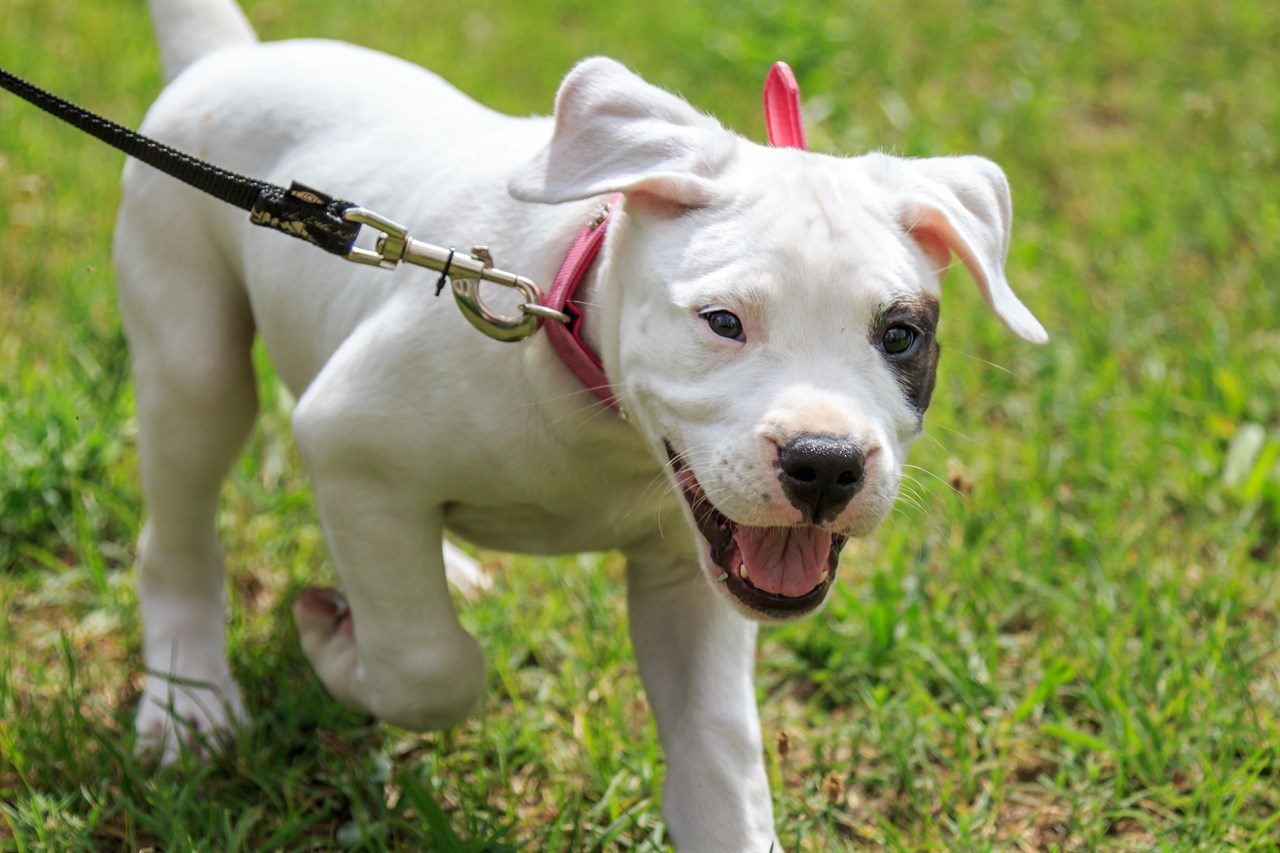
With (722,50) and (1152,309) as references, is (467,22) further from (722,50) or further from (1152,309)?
(1152,309)

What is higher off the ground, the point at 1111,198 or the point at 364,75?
the point at 364,75

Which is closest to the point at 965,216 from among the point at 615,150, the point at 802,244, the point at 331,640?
the point at 802,244

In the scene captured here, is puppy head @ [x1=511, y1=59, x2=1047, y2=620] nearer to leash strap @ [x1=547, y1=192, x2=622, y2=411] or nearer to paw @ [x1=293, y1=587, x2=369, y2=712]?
leash strap @ [x1=547, y1=192, x2=622, y2=411]

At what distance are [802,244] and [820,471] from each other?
380 millimetres

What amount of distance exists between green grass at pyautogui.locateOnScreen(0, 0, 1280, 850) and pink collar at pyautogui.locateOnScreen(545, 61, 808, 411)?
64 centimetres

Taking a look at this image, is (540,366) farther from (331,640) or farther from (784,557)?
(331,640)

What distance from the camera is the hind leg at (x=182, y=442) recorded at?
348cm

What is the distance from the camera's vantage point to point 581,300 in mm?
2859

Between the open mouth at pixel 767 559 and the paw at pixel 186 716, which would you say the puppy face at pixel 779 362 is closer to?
the open mouth at pixel 767 559

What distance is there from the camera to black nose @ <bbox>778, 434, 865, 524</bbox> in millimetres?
2311

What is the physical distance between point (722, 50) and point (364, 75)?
386 cm

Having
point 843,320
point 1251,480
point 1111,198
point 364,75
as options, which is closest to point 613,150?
point 843,320

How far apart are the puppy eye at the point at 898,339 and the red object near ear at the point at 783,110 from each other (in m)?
0.50

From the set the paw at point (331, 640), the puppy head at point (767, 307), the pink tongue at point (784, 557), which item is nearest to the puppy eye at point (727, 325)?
the puppy head at point (767, 307)
